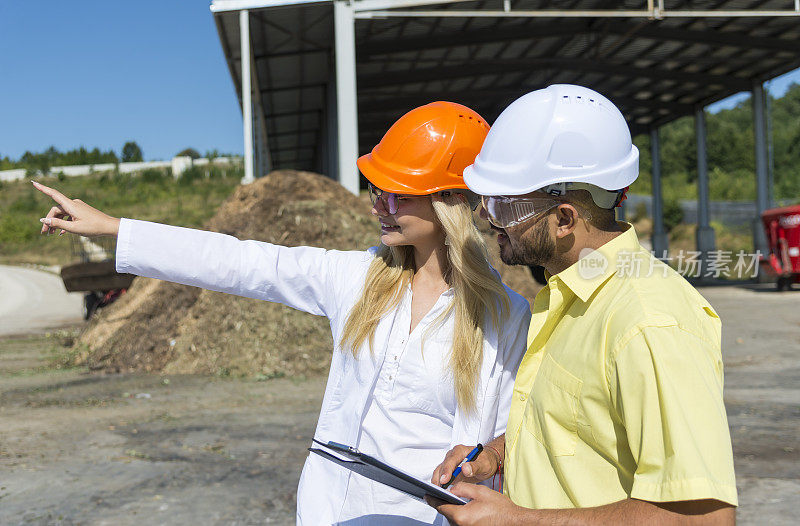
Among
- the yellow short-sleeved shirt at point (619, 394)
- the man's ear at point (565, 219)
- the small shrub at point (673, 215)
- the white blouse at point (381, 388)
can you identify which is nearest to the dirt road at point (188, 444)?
the white blouse at point (381, 388)

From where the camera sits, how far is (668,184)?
60469mm

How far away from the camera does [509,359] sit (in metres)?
2.06

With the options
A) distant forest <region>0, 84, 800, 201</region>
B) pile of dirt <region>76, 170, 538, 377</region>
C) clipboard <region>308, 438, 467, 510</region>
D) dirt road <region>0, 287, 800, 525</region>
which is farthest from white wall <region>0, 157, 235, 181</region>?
clipboard <region>308, 438, 467, 510</region>

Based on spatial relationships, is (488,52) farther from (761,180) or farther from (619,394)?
(619,394)

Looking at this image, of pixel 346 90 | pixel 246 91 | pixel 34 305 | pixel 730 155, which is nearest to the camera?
pixel 346 90

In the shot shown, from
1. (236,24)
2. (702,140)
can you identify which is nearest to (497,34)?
(236,24)

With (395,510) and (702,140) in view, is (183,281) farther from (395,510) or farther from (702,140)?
(702,140)

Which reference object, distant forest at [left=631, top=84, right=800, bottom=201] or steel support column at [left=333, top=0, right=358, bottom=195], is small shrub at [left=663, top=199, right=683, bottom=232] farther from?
steel support column at [left=333, top=0, right=358, bottom=195]

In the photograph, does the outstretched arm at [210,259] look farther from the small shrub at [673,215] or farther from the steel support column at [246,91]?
the small shrub at [673,215]

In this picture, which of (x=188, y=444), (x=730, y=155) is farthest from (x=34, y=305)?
(x=730, y=155)

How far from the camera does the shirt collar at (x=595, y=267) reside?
4.72ft

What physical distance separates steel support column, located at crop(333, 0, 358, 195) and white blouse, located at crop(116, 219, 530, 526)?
427 inches

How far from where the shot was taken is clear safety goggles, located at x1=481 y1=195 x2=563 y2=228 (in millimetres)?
1579

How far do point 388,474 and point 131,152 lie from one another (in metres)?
114
